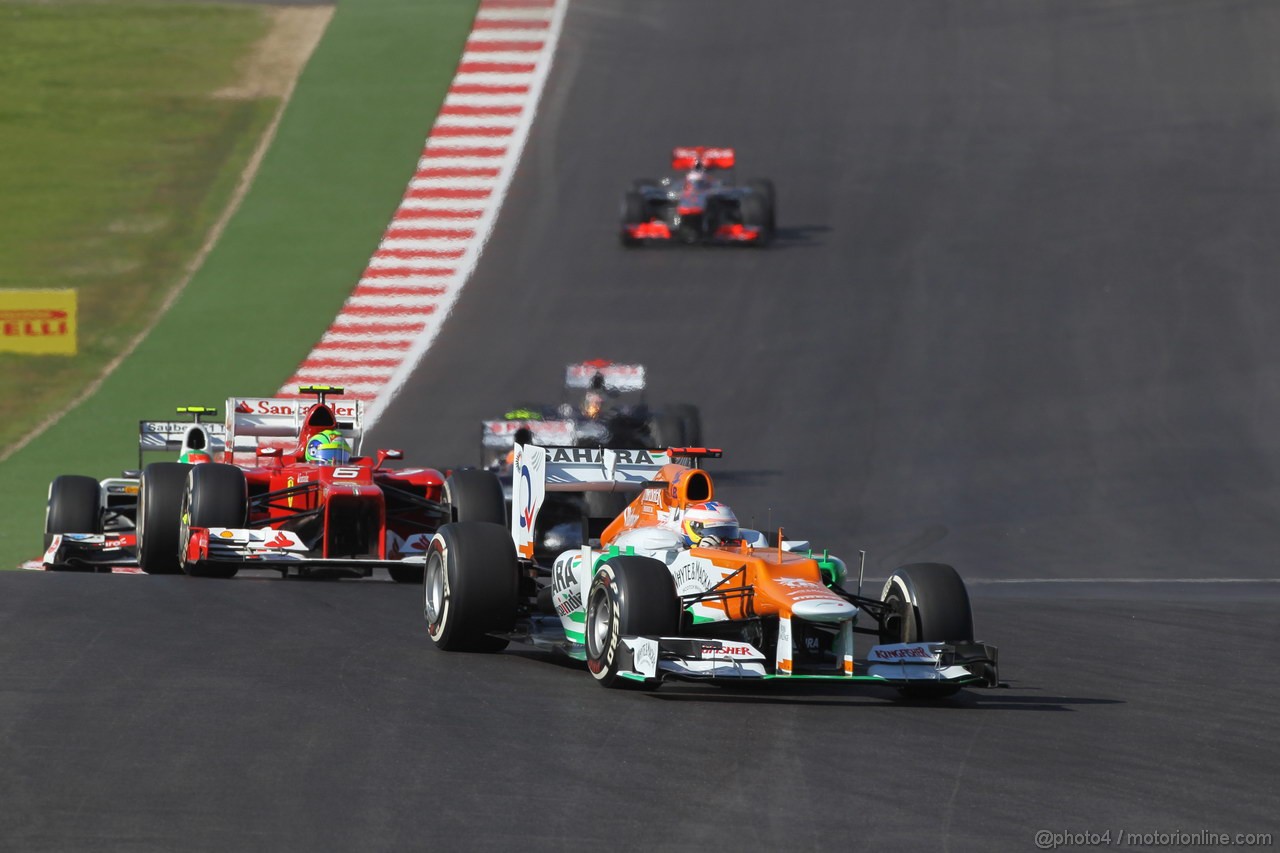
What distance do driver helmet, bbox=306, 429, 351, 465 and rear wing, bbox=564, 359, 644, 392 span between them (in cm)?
544

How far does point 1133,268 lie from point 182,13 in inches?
1004

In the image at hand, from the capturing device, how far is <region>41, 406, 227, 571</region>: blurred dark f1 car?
69.2 feet

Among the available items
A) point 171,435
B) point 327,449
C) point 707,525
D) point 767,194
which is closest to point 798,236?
point 767,194

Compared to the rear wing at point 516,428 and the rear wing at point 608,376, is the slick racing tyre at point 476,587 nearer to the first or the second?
the rear wing at point 516,428

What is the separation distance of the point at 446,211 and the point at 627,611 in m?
25.4

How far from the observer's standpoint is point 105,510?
72.3 ft

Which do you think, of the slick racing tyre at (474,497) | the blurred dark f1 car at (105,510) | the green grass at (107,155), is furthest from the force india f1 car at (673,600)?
the green grass at (107,155)

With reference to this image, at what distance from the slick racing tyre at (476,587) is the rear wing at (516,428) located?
34.8 feet

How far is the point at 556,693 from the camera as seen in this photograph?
12.2 metres

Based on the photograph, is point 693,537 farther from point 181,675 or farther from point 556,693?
point 181,675

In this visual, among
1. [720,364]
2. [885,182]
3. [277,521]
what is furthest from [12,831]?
[885,182]

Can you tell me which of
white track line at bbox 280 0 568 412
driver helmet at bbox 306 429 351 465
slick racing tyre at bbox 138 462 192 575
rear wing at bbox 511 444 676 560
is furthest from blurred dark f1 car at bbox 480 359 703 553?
rear wing at bbox 511 444 676 560

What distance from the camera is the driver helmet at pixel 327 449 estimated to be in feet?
66.1

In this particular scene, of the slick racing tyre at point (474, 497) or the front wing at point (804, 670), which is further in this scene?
the slick racing tyre at point (474, 497)
